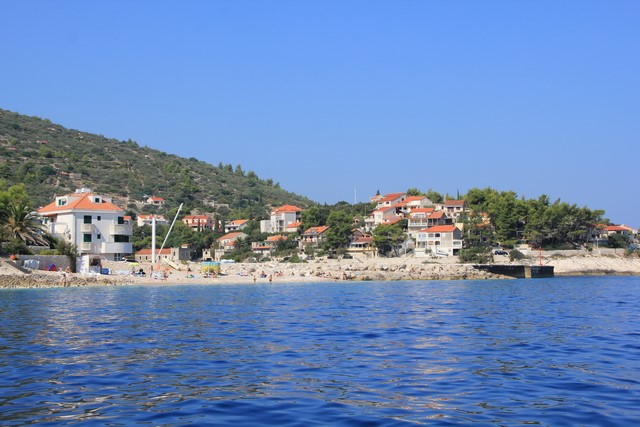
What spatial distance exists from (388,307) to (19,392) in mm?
23897

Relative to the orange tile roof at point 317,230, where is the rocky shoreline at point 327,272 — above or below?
below

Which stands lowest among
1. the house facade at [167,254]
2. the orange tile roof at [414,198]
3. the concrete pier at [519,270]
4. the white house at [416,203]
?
the concrete pier at [519,270]

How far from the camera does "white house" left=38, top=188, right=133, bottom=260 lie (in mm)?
67312

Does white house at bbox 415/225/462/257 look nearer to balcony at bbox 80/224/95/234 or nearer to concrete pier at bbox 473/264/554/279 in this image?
concrete pier at bbox 473/264/554/279

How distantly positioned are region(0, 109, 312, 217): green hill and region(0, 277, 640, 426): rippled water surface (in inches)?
3444

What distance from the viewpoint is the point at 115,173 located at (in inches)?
5576

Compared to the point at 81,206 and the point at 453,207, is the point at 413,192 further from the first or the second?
the point at 81,206

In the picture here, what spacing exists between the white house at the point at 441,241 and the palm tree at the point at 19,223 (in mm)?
57730

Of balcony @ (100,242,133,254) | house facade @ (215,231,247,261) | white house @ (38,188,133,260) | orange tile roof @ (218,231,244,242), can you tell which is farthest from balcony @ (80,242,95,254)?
orange tile roof @ (218,231,244,242)

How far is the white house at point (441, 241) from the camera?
10175cm

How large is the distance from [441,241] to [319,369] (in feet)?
293

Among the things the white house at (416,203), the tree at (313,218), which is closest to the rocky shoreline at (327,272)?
the tree at (313,218)

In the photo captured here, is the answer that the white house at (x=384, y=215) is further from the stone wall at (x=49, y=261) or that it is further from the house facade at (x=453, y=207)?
the stone wall at (x=49, y=261)

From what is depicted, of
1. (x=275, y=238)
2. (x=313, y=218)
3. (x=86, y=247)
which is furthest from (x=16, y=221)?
(x=313, y=218)
